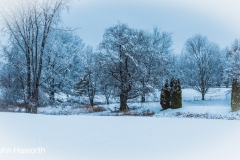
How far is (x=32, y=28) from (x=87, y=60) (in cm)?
1411

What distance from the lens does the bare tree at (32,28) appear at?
11.9 meters

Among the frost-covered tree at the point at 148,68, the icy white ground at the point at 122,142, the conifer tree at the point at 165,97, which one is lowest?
the icy white ground at the point at 122,142

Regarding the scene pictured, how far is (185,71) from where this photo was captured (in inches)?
1264

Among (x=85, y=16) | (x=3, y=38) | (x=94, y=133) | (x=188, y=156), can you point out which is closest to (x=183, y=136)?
Answer: (x=188, y=156)

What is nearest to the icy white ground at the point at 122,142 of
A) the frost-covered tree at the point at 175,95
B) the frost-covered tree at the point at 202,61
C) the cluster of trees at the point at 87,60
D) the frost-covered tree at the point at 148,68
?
the cluster of trees at the point at 87,60

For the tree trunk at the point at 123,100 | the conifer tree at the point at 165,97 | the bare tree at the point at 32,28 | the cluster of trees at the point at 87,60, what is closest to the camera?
the bare tree at the point at 32,28

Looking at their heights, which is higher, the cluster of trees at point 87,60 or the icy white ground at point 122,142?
the cluster of trees at point 87,60

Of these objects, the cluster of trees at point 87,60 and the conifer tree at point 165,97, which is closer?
the cluster of trees at point 87,60

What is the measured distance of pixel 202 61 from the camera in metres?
28.7

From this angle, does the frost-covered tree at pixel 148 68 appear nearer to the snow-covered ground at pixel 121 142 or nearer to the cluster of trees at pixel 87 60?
the cluster of trees at pixel 87 60

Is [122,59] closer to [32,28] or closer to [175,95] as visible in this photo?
[175,95]

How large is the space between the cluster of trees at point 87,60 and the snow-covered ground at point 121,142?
6.33m

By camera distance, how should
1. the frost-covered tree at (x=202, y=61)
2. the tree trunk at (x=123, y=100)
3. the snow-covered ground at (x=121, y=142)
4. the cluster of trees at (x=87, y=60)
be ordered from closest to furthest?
the snow-covered ground at (x=121, y=142), the cluster of trees at (x=87, y=60), the tree trunk at (x=123, y=100), the frost-covered tree at (x=202, y=61)

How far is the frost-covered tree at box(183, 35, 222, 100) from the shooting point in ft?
92.3
